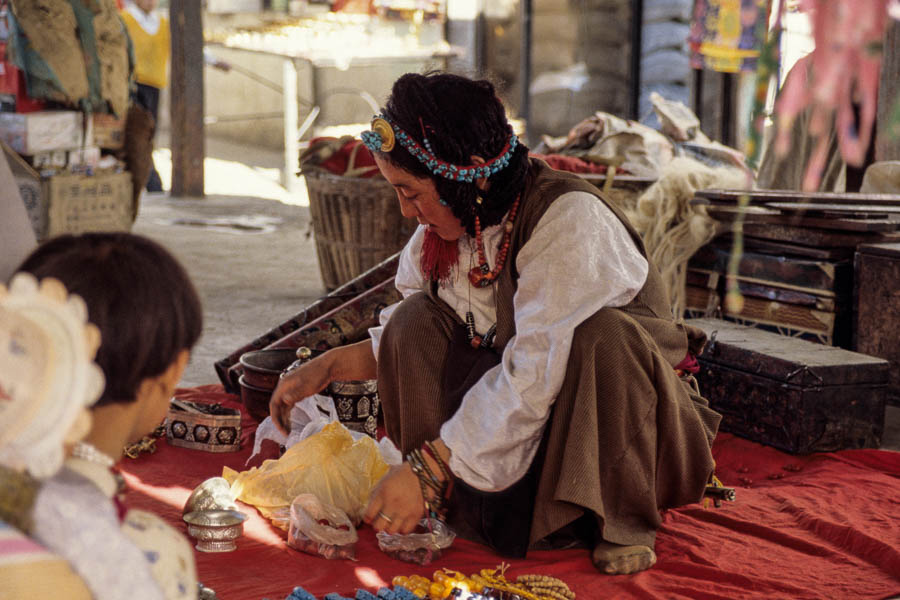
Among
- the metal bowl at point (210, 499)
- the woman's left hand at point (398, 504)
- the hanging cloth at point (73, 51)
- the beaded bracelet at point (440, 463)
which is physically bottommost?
the metal bowl at point (210, 499)

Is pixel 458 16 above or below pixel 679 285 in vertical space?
above

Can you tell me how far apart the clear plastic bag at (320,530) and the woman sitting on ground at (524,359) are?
0.79 ft

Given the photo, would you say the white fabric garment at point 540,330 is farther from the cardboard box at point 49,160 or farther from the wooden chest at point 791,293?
the cardboard box at point 49,160

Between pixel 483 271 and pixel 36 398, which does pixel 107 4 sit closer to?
pixel 483 271

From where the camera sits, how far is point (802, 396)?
3.27 metres

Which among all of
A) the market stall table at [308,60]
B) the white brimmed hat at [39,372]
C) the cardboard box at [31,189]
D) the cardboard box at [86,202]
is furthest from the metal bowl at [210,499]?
the market stall table at [308,60]

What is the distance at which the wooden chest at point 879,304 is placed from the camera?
3.65 meters

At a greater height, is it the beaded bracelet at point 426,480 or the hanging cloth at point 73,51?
the hanging cloth at point 73,51

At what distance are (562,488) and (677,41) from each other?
7383 mm

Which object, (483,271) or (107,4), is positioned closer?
(483,271)

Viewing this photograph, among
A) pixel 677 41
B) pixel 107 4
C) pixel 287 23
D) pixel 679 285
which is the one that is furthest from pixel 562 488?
pixel 287 23

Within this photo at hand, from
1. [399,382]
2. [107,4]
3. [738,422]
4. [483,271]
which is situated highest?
[107,4]

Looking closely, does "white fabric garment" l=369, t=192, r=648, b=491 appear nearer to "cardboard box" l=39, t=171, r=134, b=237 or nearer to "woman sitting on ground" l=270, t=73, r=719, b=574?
"woman sitting on ground" l=270, t=73, r=719, b=574

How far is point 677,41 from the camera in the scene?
9031 mm
